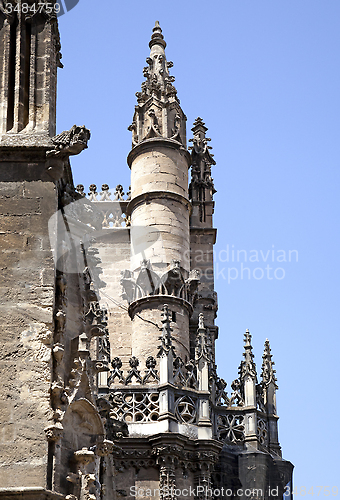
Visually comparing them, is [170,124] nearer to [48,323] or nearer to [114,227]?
[114,227]

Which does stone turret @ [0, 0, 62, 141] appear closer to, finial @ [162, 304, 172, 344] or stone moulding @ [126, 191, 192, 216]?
finial @ [162, 304, 172, 344]

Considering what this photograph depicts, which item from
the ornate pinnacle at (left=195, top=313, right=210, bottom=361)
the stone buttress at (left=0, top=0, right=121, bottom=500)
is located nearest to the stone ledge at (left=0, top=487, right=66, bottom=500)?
the stone buttress at (left=0, top=0, right=121, bottom=500)

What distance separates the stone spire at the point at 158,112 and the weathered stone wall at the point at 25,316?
11585 millimetres

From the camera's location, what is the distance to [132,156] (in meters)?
22.4

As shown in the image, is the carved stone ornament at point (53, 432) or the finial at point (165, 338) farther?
the finial at point (165, 338)

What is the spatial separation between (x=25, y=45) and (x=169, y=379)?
8750 millimetres

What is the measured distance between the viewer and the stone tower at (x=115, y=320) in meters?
9.80

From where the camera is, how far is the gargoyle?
10617mm

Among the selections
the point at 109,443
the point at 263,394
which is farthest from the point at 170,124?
the point at 109,443

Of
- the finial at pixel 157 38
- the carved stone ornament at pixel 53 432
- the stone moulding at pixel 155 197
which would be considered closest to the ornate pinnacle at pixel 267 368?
the stone moulding at pixel 155 197

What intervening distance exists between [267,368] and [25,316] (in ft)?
38.5

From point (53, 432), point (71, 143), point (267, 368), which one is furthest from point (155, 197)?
point (53, 432)

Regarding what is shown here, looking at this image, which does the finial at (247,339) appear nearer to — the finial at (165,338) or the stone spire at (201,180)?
the finial at (165,338)

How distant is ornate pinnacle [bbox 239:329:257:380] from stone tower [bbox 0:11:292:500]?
23mm
